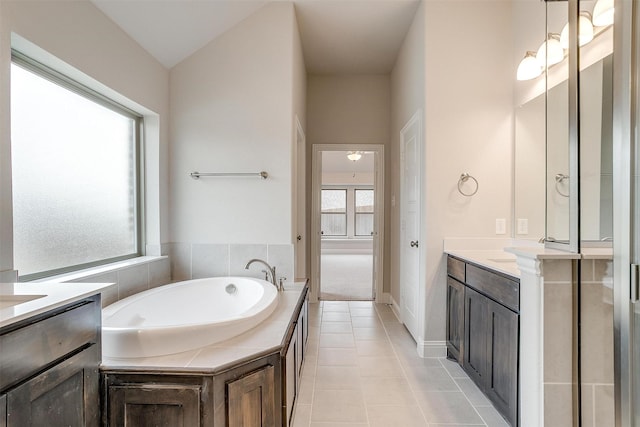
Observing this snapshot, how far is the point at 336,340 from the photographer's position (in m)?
2.98

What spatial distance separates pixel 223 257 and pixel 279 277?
510 mm

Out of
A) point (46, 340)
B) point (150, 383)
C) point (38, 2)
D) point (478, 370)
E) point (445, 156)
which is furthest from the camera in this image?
point (445, 156)

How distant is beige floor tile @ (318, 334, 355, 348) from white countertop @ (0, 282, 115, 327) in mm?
2113

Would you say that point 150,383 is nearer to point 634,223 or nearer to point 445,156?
point 634,223

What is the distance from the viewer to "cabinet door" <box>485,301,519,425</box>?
66.9 inches

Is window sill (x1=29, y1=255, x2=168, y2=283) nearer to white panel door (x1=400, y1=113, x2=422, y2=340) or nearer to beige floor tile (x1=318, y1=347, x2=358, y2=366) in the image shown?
beige floor tile (x1=318, y1=347, x2=358, y2=366)

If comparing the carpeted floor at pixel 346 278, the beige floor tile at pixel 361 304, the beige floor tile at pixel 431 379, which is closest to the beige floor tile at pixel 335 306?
the beige floor tile at pixel 361 304

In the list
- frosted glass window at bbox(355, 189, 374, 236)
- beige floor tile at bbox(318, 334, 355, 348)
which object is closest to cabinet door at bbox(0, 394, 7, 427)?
beige floor tile at bbox(318, 334, 355, 348)

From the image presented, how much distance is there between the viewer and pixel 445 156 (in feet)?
8.64

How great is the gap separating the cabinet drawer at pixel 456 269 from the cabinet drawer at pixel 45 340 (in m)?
2.17

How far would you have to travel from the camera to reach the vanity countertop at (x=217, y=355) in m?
1.32

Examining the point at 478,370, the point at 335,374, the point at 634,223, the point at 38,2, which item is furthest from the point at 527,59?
the point at 38,2

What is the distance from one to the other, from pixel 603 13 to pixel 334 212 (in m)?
8.62

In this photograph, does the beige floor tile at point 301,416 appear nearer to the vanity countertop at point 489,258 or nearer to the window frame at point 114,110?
the vanity countertop at point 489,258
